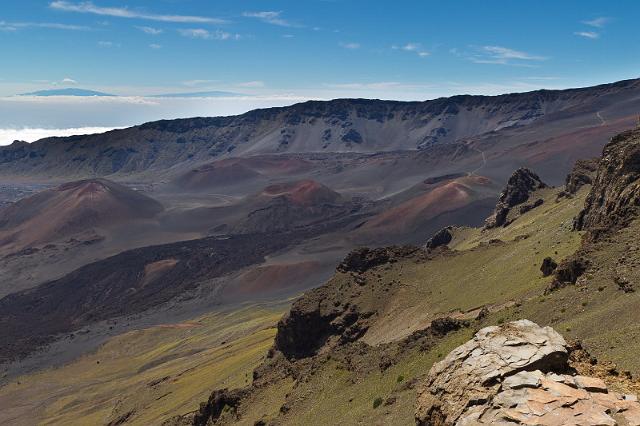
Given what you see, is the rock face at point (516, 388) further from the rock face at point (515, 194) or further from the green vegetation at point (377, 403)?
the rock face at point (515, 194)

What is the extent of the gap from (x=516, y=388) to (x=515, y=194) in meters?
71.9

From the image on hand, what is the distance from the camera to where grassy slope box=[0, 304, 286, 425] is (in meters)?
53.8

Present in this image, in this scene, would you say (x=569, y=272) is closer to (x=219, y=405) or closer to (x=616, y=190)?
(x=616, y=190)

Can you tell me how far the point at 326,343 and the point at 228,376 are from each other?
40.9ft

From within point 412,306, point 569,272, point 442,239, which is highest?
point 569,272

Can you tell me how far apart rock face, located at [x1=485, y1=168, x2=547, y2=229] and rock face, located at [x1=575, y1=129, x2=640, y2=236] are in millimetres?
30486

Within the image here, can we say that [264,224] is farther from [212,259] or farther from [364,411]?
[364,411]

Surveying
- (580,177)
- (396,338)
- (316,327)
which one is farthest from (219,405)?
(580,177)

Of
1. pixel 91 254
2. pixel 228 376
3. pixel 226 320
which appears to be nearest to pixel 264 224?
pixel 91 254

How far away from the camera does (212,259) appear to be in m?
156

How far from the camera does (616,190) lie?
131 feet

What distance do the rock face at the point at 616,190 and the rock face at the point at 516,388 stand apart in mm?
20965

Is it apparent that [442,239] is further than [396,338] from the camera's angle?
Yes

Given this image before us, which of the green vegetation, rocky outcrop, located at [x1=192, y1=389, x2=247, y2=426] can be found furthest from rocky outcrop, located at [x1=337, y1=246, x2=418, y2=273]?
the green vegetation
